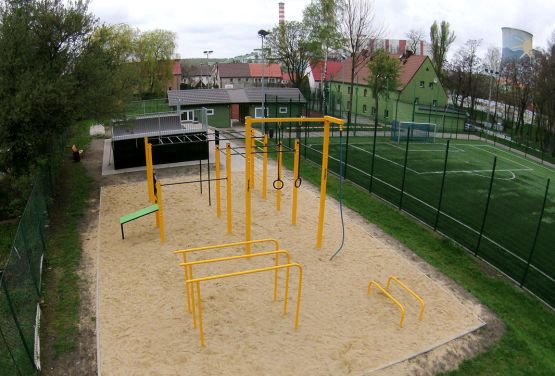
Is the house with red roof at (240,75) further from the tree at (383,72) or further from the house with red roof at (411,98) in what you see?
the tree at (383,72)

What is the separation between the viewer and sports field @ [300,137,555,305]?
446 inches

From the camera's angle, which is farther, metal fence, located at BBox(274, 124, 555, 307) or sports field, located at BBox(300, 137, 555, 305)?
sports field, located at BBox(300, 137, 555, 305)

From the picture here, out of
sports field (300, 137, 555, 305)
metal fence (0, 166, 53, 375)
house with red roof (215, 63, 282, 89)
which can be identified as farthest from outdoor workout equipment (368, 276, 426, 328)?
house with red roof (215, 63, 282, 89)

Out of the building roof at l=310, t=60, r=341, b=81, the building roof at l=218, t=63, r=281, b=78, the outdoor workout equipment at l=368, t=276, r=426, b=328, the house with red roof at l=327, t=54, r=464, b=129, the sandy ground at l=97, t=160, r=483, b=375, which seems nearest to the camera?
the sandy ground at l=97, t=160, r=483, b=375

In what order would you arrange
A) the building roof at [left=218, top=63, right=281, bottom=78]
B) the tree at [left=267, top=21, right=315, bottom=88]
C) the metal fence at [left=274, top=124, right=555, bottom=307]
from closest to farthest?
1. the metal fence at [left=274, top=124, right=555, bottom=307]
2. the tree at [left=267, top=21, right=315, bottom=88]
3. the building roof at [left=218, top=63, right=281, bottom=78]

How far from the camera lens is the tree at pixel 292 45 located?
45194 millimetres

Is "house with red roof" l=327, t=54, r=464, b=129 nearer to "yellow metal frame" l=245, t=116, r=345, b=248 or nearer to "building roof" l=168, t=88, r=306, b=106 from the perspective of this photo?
"building roof" l=168, t=88, r=306, b=106

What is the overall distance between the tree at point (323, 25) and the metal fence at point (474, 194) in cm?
1742

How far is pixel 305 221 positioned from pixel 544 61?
111ft

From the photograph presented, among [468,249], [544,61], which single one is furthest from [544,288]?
[544,61]

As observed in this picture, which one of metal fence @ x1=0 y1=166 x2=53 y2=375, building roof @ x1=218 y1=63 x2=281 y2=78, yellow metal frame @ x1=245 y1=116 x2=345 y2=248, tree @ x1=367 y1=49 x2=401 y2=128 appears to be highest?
building roof @ x1=218 y1=63 x2=281 y2=78

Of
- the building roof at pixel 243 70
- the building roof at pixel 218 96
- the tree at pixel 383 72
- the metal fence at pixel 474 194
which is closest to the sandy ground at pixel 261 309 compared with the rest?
the metal fence at pixel 474 194

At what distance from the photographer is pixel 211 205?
13.0m

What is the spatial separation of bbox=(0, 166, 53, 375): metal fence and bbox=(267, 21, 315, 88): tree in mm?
39228
